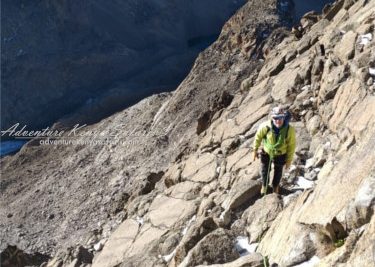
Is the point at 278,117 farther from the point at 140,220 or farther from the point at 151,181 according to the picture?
the point at 151,181

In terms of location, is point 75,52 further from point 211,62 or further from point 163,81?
point 211,62

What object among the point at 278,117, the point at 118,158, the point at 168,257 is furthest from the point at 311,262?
the point at 118,158

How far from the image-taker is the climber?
10.5m

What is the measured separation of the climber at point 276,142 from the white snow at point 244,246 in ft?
5.28

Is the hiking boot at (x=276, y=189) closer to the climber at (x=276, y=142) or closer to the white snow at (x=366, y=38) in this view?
the climber at (x=276, y=142)

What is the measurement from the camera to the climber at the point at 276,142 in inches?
415

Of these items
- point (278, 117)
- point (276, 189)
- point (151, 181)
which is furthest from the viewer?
point (151, 181)

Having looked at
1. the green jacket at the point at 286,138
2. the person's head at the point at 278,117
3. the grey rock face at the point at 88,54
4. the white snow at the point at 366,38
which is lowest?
the green jacket at the point at 286,138

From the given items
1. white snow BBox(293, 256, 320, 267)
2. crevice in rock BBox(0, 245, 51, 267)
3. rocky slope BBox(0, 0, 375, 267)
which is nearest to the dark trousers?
rocky slope BBox(0, 0, 375, 267)

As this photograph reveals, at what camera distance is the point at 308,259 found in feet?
24.5

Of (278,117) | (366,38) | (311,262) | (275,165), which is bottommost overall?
(311,262)

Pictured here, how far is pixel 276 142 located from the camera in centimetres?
1084

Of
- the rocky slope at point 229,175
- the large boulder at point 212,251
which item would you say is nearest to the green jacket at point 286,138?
the rocky slope at point 229,175

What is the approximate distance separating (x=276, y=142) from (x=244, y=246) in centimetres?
227
